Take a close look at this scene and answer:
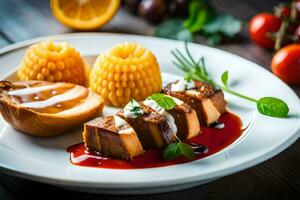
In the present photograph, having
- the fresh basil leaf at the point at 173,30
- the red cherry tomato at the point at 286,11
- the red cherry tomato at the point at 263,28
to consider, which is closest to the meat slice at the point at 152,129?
the fresh basil leaf at the point at 173,30

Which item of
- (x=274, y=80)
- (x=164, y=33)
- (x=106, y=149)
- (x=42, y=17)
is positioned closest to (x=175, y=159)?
(x=106, y=149)

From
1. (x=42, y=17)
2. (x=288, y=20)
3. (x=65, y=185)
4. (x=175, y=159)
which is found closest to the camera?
(x=65, y=185)

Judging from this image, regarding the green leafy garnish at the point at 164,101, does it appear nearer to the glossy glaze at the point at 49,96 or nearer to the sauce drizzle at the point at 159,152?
the sauce drizzle at the point at 159,152

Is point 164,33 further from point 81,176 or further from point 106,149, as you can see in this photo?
point 81,176

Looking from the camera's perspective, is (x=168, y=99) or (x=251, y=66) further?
(x=251, y=66)

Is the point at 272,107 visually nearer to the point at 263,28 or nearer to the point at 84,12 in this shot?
the point at 263,28

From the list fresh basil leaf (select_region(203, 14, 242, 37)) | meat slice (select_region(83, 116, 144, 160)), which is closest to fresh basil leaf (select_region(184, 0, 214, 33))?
fresh basil leaf (select_region(203, 14, 242, 37))

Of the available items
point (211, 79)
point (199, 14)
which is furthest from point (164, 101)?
point (199, 14)
